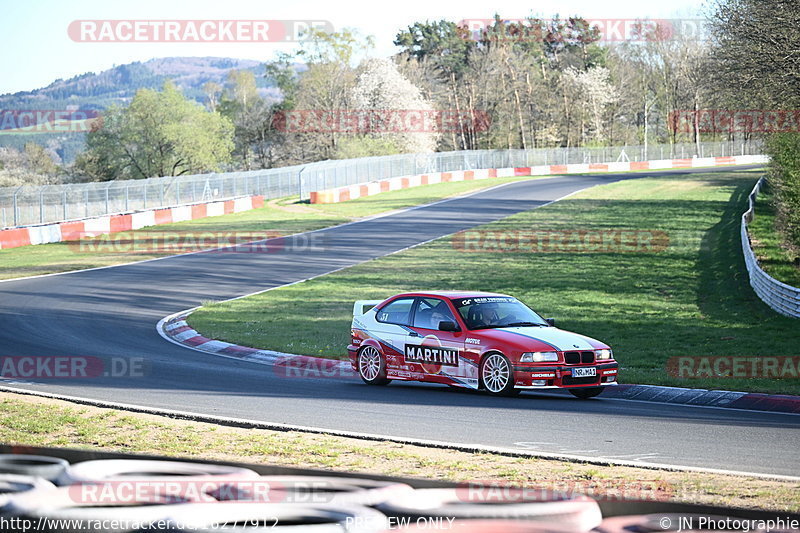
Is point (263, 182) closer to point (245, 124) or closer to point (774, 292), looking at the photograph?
point (774, 292)

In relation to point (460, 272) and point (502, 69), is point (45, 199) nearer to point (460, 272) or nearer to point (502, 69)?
point (460, 272)

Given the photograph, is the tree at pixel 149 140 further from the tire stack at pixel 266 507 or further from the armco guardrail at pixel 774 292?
the tire stack at pixel 266 507

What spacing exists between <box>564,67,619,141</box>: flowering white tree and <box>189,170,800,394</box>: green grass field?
69386 millimetres

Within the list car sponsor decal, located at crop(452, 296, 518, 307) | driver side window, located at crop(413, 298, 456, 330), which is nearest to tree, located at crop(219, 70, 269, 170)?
car sponsor decal, located at crop(452, 296, 518, 307)

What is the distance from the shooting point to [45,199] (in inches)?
1534

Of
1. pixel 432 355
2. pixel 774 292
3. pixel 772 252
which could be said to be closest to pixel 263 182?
pixel 772 252

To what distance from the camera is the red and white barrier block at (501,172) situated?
186 feet

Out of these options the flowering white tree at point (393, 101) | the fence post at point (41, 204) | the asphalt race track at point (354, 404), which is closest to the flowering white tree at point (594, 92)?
the flowering white tree at point (393, 101)

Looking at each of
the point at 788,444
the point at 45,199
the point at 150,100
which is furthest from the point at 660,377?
the point at 150,100

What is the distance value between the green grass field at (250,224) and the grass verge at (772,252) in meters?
19.2

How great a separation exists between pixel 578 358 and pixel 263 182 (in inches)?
1787

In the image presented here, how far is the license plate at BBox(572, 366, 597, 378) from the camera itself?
1211 cm

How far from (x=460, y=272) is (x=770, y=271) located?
8683 mm

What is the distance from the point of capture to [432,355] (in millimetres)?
13062
